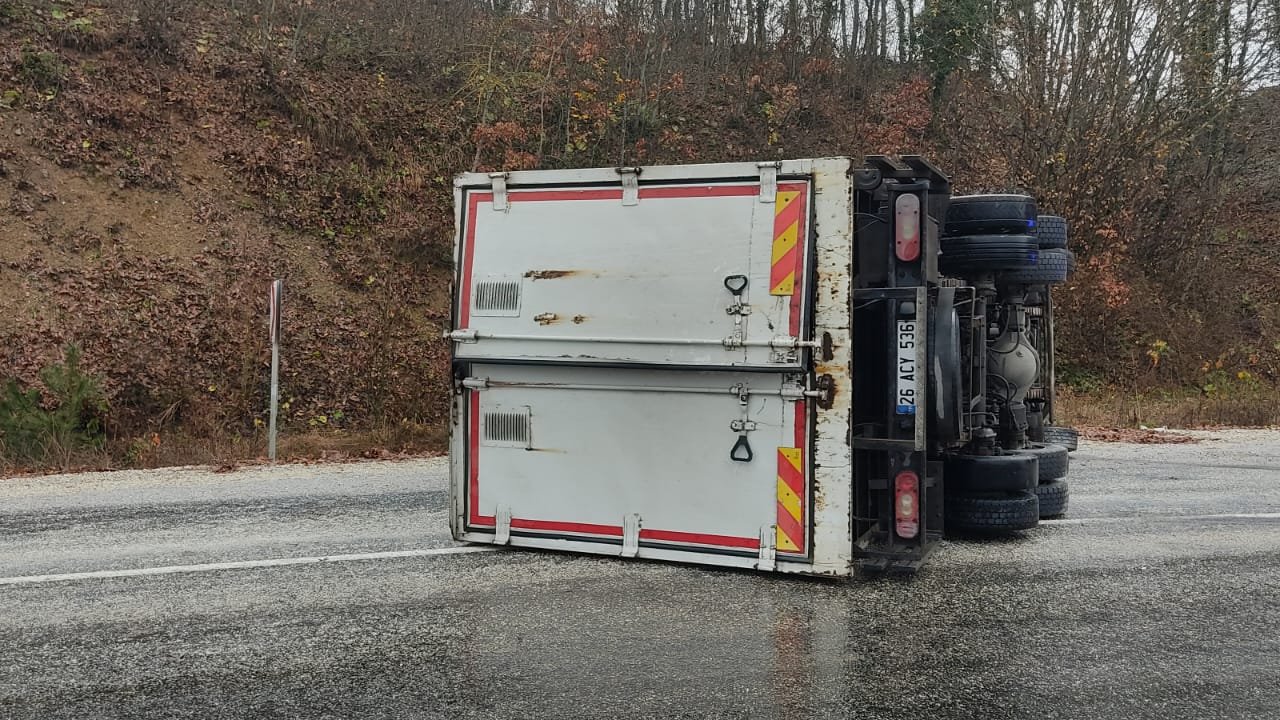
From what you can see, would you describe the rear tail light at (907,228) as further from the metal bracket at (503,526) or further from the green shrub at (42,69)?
the green shrub at (42,69)

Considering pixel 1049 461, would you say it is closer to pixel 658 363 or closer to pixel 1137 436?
pixel 658 363

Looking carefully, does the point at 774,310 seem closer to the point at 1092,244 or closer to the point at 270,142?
the point at 270,142

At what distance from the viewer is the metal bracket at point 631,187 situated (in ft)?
19.3

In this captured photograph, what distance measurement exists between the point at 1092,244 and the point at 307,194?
601 inches

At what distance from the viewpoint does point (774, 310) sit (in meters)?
5.50

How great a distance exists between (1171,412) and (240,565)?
45.0ft

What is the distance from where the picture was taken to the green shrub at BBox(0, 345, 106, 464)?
1097 cm

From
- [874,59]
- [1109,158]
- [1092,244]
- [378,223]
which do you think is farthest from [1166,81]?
[378,223]

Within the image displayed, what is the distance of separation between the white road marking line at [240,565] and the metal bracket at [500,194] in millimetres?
2102

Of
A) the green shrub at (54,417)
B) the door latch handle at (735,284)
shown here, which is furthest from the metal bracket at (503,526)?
the green shrub at (54,417)

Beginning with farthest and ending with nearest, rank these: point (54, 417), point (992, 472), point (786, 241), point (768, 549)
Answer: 1. point (54, 417)
2. point (992, 472)
3. point (768, 549)
4. point (786, 241)

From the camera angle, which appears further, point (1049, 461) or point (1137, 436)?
point (1137, 436)

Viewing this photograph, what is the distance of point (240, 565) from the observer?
20.1 ft

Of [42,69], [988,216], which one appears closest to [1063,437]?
[988,216]
